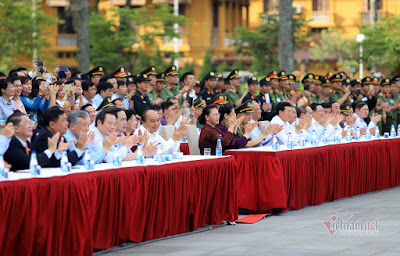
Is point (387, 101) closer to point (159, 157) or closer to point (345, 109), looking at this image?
point (345, 109)

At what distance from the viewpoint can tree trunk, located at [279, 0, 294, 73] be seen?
68.3 ft

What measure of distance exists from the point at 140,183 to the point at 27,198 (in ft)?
5.26

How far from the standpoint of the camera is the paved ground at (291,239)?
7844 millimetres

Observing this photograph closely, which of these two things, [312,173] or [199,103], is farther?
[199,103]

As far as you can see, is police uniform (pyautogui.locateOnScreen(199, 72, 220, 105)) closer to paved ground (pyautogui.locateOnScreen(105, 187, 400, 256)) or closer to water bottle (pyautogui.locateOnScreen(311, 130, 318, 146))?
water bottle (pyautogui.locateOnScreen(311, 130, 318, 146))

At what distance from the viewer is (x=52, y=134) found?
319 inches

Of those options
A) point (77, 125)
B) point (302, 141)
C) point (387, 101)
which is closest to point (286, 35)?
point (387, 101)

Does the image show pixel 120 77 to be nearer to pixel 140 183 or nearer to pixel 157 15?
pixel 140 183

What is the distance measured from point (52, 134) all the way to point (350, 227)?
3557 mm

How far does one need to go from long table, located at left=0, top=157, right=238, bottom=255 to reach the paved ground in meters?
0.21

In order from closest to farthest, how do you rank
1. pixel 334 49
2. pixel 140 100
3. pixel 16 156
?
pixel 16 156 → pixel 140 100 → pixel 334 49

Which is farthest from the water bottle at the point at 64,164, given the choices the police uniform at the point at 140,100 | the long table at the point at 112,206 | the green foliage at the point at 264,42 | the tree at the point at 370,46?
the green foliage at the point at 264,42

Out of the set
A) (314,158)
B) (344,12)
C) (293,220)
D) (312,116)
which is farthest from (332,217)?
(344,12)

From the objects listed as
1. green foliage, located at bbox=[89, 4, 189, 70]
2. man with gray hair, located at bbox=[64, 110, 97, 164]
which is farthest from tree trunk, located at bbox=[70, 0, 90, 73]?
man with gray hair, located at bbox=[64, 110, 97, 164]
